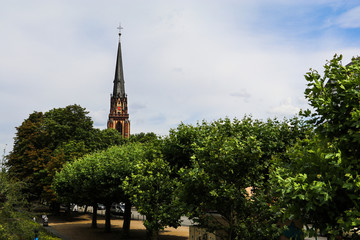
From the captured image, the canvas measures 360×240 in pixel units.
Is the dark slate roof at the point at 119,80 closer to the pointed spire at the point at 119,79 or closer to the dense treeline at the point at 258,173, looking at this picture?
the pointed spire at the point at 119,79

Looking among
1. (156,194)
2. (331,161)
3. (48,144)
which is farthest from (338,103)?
(48,144)

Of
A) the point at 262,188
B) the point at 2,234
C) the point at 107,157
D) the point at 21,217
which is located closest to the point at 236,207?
the point at 262,188

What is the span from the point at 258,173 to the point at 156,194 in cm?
812

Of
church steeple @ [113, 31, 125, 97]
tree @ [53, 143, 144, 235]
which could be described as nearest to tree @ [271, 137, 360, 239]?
tree @ [53, 143, 144, 235]

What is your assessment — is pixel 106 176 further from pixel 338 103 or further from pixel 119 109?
pixel 119 109

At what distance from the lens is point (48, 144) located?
5712 centimetres

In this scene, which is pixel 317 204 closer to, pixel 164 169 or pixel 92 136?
pixel 164 169

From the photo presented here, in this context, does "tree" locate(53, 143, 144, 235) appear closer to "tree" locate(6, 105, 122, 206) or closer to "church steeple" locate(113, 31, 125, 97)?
"tree" locate(6, 105, 122, 206)

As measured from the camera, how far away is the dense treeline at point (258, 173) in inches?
338

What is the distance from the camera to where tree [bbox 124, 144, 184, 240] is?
22.1 meters

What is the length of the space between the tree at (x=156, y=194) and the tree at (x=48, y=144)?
29.8m

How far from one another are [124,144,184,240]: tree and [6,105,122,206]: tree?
29838 millimetres

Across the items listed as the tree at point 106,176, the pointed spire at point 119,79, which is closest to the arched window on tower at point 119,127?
the pointed spire at point 119,79

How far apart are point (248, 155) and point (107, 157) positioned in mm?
19700
